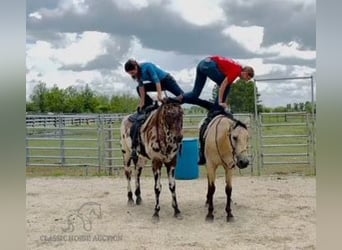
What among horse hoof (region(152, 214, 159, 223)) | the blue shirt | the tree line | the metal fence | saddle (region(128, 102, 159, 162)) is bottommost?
horse hoof (region(152, 214, 159, 223))

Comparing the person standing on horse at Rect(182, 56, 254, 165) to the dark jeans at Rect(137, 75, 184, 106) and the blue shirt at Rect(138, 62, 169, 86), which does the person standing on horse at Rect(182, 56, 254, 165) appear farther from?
the blue shirt at Rect(138, 62, 169, 86)

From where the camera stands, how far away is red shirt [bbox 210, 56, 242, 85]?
7.06 ft

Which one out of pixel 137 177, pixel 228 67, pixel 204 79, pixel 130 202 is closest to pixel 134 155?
pixel 137 177

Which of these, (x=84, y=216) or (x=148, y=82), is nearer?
(x=84, y=216)

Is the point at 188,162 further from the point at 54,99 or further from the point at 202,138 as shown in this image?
the point at 54,99

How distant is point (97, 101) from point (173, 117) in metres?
0.43

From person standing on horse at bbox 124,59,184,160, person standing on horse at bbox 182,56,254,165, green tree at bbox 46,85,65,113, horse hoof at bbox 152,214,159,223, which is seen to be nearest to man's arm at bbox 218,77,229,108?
person standing on horse at bbox 182,56,254,165

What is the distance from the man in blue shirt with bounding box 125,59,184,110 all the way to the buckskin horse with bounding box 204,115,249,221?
0.29 meters

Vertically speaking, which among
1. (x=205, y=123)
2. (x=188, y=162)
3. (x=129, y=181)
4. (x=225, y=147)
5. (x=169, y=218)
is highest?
(x=205, y=123)

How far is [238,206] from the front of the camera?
2607mm

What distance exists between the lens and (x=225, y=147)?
7.50 feet

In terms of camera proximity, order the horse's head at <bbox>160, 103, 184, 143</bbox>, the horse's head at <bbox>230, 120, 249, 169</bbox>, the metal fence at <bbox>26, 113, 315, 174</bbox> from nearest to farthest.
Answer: the horse's head at <bbox>230, 120, 249, 169</bbox>
the horse's head at <bbox>160, 103, 184, 143</bbox>
the metal fence at <bbox>26, 113, 315, 174</bbox>

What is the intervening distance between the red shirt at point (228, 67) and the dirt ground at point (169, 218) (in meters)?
0.84
